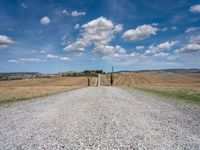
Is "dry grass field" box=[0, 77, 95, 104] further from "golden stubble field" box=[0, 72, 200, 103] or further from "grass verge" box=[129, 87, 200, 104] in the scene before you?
"grass verge" box=[129, 87, 200, 104]

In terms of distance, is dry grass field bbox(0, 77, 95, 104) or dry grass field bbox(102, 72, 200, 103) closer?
dry grass field bbox(102, 72, 200, 103)

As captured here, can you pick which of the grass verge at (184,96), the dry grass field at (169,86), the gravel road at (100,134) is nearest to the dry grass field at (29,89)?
the gravel road at (100,134)

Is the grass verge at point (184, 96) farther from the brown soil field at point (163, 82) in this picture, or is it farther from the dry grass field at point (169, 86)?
the brown soil field at point (163, 82)

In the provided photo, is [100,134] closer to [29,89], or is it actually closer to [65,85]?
[29,89]

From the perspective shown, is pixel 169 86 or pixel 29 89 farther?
pixel 169 86

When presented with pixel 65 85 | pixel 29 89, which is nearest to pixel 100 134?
pixel 29 89

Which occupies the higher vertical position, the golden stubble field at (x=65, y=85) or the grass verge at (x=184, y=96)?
the grass verge at (x=184, y=96)

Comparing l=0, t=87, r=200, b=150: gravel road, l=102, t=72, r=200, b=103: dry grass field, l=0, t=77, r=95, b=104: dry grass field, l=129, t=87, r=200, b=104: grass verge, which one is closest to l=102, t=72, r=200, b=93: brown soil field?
l=102, t=72, r=200, b=103: dry grass field

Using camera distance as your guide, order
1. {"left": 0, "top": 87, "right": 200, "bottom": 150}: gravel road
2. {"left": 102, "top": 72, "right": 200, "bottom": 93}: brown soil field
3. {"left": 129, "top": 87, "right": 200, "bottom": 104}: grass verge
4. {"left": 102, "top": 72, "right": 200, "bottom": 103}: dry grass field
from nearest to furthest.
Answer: {"left": 0, "top": 87, "right": 200, "bottom": 150}: gravel road → {"left": 129, "top": 87, "right": 200, "bottom": 104}: grass verge → {"left": 102, "top": 72, "right": 200, "bottom": 103}: dry grass field → {"left": 102, "top": 72, "right": 200, "bottom": 93}: brown soil field

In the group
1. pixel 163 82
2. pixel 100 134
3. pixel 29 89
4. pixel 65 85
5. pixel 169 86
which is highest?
pixel 100 134

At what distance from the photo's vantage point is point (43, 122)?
9.35m

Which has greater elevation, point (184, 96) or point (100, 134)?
point (100, 134)

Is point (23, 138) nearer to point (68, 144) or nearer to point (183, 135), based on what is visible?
point (68, 144)

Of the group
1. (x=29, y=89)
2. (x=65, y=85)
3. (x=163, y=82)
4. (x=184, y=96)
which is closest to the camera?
(x=184, y=96)
